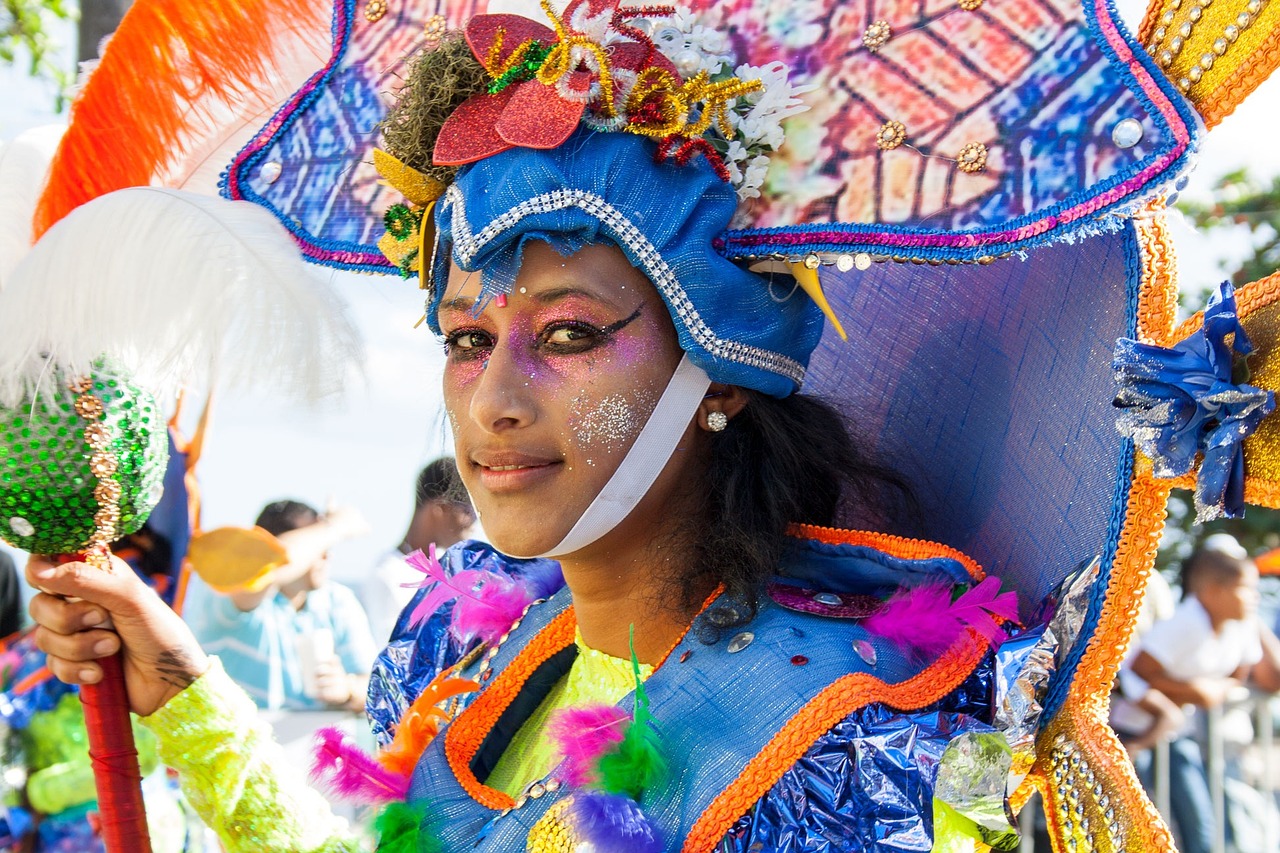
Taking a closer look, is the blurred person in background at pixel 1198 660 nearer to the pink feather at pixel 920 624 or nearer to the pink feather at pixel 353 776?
the pink feather at pixel 920 624

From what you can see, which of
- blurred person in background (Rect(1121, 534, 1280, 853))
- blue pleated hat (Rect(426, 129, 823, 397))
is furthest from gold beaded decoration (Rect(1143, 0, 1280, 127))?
blurred person in background (Rect(1121, 534, 1280, 853))

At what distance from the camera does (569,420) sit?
1907 millimetres

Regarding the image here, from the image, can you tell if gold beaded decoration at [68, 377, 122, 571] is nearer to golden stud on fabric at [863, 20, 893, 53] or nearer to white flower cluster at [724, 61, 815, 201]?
white flower cluster at [724, 61, 815, 201]

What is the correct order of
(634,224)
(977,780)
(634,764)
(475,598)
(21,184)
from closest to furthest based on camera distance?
(977,780)
(634,764)
(634,224)
(21,184)
(475,598)

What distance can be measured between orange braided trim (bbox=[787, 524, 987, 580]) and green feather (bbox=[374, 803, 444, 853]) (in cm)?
76

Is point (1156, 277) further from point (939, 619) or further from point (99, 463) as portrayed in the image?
point (99, 463)

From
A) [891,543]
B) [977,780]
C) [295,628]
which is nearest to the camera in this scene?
[977,780]

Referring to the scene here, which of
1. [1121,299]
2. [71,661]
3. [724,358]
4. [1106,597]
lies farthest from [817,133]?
[71,661]

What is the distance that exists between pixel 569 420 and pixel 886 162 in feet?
1.98

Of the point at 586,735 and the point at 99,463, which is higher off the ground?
the point at 99,463

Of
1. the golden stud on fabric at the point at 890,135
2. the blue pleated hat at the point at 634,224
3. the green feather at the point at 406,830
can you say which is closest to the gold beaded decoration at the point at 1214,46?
the golden stud on fabric at the point at 890,135

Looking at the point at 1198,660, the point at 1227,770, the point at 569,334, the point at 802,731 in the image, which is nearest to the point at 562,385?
the point at 569,334

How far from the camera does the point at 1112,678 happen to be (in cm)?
180

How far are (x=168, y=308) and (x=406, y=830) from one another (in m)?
0.93
